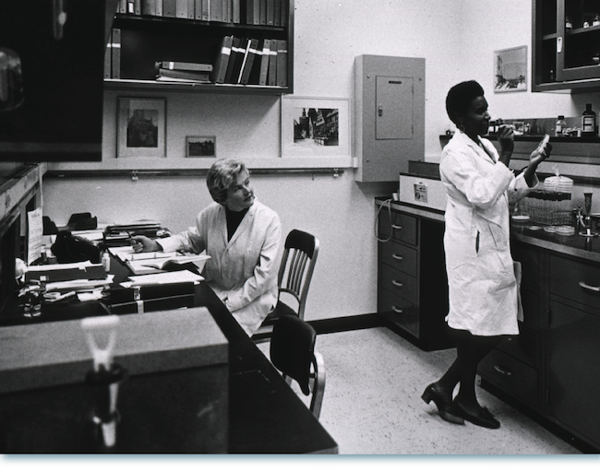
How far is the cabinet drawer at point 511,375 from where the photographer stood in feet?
8.75

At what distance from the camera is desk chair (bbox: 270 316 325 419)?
5.10ft

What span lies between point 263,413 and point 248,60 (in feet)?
8.96

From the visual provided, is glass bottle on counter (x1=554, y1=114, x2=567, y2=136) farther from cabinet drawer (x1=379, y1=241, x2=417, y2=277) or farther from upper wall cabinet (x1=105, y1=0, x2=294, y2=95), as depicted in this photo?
upper wall cabinet (x1=105, y1=0, x2=294, y2=95)

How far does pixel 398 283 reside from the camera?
3.97 m

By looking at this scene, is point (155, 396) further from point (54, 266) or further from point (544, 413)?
point (544, 413)

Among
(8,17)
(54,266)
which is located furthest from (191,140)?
(8,17)

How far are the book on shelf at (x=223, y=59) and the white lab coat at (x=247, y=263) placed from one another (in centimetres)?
97

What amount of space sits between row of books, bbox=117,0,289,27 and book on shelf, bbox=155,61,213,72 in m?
0.25

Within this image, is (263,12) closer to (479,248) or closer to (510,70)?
(510,70)

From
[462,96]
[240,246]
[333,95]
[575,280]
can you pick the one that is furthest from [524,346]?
[333,95]

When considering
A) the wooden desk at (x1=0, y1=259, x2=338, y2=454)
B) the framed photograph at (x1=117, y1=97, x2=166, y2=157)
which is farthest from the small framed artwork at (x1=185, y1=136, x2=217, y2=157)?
the wooden desk at (x1=0, y1=259, x2=338, y2=454)

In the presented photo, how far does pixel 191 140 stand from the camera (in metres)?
3.73

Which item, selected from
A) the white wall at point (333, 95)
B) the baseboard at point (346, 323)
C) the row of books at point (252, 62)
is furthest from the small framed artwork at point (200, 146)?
the baseboard at point (346, 323)

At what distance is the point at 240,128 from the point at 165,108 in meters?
0.49
